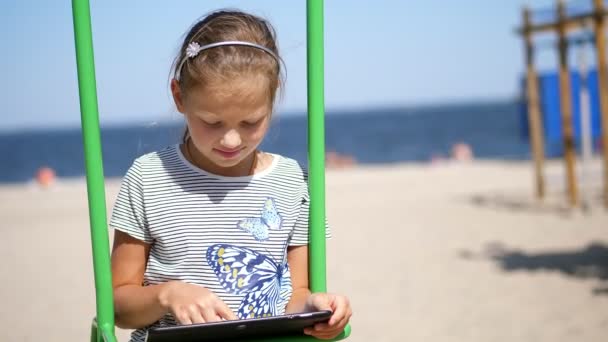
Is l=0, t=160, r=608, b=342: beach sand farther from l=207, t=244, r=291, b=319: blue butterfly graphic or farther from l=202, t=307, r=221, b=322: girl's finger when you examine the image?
l=202, t=307, r=221, b=322: girl's finger

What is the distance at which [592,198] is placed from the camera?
11.0 metres

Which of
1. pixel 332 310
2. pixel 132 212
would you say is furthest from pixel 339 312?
pixel 132 212

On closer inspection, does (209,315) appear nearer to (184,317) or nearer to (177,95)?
(184,317)

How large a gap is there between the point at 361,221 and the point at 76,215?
5089mm

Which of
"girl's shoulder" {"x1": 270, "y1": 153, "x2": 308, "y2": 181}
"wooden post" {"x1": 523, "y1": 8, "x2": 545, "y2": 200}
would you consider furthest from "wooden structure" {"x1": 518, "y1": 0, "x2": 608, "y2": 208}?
"girl's shoulder" {"x1": 270, "y1": 153, "x2": 308, "y2": 181}

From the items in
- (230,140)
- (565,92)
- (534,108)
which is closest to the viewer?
(230,140)

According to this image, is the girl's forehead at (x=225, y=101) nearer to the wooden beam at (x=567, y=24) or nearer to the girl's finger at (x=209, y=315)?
the girl's finger at (x=209, y=315)

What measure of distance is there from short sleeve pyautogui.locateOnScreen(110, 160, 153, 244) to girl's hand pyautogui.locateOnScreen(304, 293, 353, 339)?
17.8 inches

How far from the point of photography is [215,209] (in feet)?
5.73

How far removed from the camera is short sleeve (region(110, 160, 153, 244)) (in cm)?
169

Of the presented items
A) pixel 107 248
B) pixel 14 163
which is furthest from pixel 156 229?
pixel 14 163

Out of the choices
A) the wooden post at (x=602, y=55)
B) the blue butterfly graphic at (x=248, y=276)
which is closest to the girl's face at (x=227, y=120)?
the blue butterfly graphic at (x=248, y=276)

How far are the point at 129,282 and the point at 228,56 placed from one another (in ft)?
2.05

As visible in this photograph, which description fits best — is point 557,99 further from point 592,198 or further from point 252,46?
point 252,46
